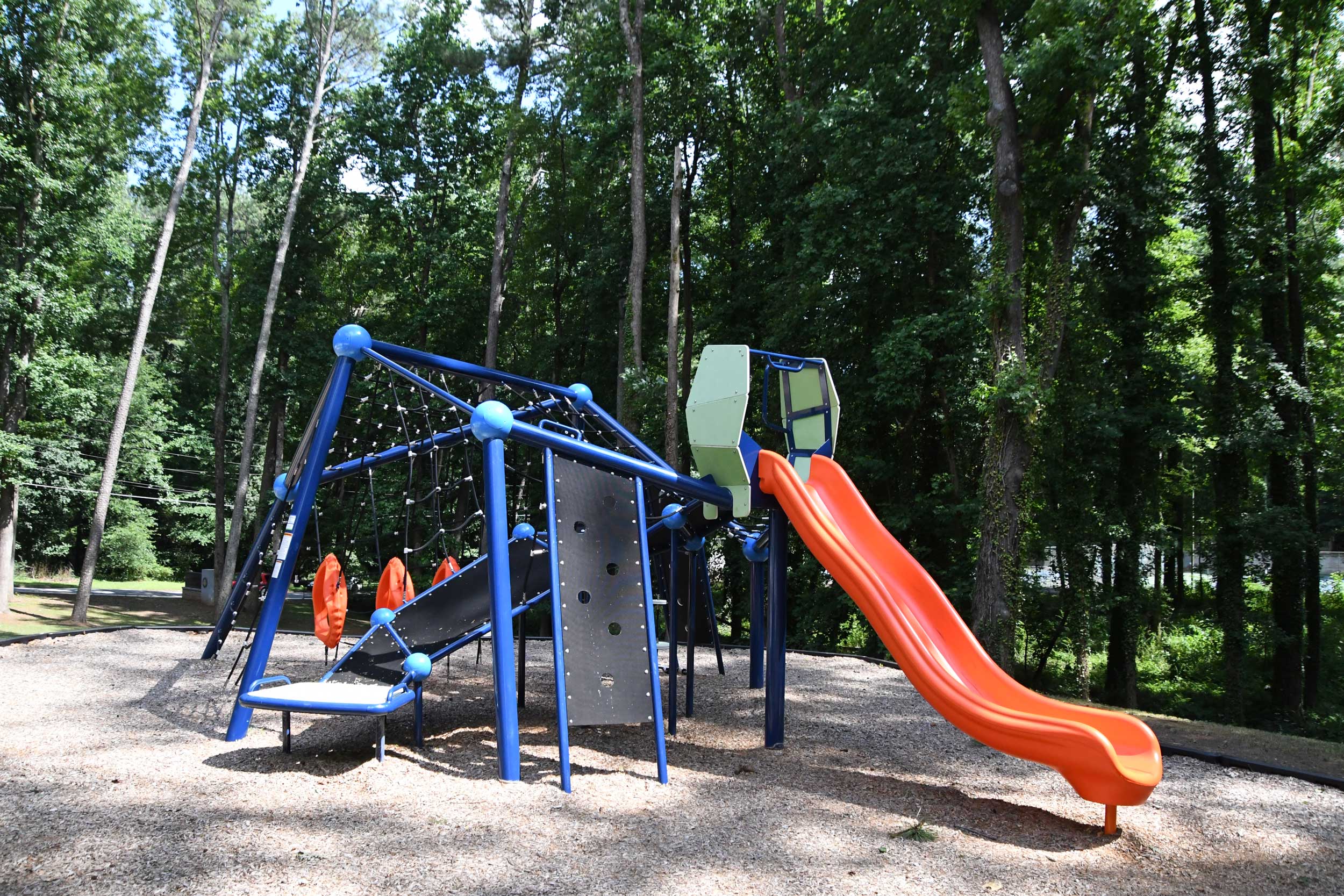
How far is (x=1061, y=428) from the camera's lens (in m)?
13.1

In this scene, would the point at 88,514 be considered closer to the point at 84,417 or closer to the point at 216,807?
the point at 84,417

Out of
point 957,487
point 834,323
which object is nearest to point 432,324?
point 834,323

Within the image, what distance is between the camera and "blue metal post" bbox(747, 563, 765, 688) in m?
8.39

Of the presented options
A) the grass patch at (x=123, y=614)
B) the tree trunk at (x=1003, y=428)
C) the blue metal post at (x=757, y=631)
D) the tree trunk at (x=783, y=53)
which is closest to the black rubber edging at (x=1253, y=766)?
the blue metal post at (x=757, y=631)

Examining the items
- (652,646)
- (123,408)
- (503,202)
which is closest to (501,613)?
(652,646)

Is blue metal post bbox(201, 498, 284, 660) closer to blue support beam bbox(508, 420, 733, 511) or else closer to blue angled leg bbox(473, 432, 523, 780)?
blue angled leg bbox(473, 432, 523, 780)

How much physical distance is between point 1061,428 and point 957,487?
2209 mm

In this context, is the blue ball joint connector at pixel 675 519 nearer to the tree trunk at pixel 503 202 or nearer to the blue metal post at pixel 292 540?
the blue metal post at pixel 292 540

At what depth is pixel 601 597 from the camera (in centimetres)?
548

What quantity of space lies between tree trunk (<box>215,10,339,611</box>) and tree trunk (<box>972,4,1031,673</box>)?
1393 centimetres

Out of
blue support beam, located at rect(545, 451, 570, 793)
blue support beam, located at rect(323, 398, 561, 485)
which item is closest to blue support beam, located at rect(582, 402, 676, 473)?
blue support beam, located at rect(323, 398, 561, 485)

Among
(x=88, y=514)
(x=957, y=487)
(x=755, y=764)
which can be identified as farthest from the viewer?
(x=88, y=514)

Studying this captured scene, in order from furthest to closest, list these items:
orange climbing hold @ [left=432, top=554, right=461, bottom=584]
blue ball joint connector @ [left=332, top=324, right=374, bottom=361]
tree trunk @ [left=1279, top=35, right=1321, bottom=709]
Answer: tree trunk @ [left=1279, top=35, right=1321, bottom=709]
orange climbing hold @ [left=432, top=554, right=461, bottom=584]
blue ball joint connector @ [left=332, top=324, right=374, bottom=361]

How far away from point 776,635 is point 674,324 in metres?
11.4
